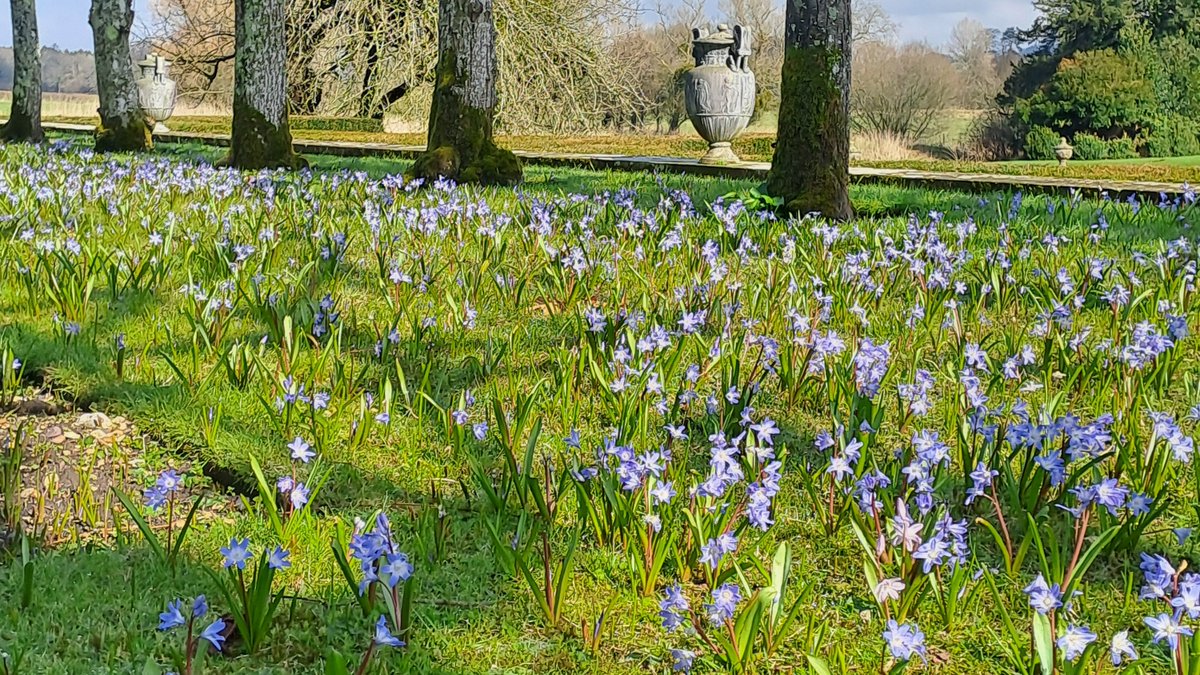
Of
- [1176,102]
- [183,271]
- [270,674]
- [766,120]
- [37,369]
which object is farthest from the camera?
[766,120]

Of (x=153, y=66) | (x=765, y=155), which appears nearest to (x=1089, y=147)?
(x=765, y=155)

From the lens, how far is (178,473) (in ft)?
9.57

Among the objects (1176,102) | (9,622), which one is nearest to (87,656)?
(9,622)

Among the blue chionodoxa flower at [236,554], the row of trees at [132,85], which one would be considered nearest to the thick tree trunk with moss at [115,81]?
the row of trees at [132,85]

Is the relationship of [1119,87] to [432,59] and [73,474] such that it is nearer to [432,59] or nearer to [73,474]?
[432,59]

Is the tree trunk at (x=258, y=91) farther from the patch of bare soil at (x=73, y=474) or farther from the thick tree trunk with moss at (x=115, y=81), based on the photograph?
the patch of bare soil at (x=73, y=474)

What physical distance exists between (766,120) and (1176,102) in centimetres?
1782

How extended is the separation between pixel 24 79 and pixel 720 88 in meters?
10.6

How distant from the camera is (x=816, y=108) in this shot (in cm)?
757

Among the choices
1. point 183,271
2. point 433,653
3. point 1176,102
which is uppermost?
point 1176,102

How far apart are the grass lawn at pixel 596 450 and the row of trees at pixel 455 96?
6.18 feet

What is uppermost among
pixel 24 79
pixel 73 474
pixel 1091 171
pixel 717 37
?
pixel 717 37

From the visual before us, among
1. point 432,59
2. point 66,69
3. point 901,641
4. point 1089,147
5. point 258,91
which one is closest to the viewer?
point 901,641

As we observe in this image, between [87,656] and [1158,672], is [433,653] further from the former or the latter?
[1158,672]
